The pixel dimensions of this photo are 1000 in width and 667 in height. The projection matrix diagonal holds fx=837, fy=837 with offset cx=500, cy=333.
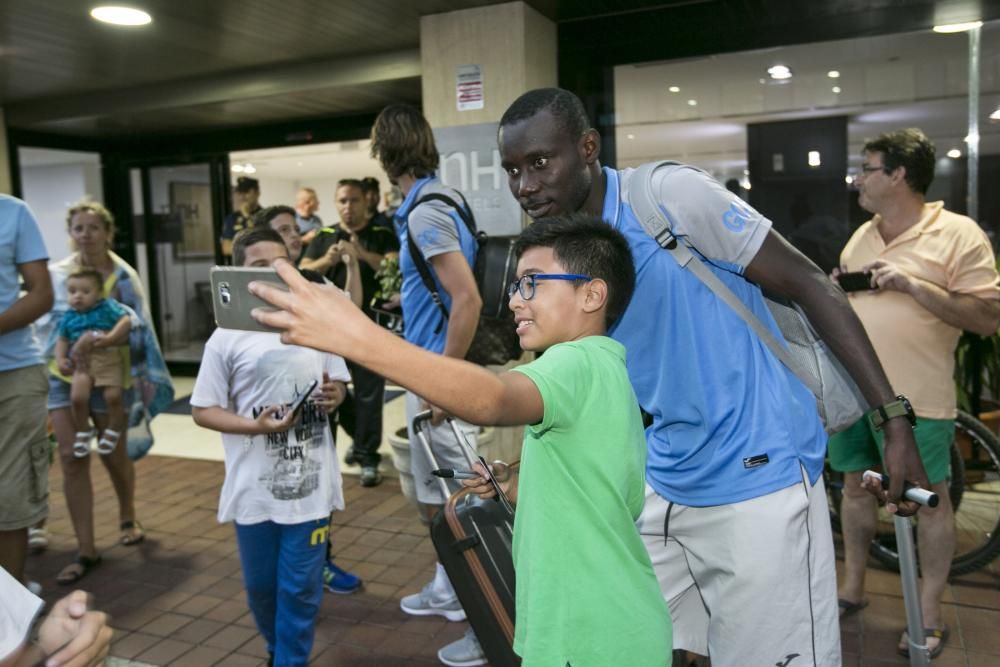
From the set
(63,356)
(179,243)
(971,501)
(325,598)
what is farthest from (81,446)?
(179,243)

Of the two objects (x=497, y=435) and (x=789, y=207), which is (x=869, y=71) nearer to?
(x=789, y=207)

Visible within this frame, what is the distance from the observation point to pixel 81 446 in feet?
15.0

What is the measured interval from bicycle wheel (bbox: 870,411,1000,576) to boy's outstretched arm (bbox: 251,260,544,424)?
3.42 m

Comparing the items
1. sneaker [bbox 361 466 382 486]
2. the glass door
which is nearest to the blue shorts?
sneaker [bbox 361 466 382 486]

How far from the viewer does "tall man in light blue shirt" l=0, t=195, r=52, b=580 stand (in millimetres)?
3631

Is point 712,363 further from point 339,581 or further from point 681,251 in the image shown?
point 339,581

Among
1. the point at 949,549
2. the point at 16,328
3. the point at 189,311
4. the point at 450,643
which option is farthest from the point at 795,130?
the point at 189,311

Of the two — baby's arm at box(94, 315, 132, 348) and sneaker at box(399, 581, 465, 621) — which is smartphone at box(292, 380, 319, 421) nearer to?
sneaker at box(399, 581, 465, 621)

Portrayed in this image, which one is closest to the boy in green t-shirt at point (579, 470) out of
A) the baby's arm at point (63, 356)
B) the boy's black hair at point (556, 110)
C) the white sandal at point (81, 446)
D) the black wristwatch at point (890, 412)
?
the boy's black hair at point (556, 110)

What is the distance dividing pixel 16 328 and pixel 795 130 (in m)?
4.87

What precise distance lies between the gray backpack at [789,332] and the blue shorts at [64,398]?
3870 mm

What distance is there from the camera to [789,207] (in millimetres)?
5828

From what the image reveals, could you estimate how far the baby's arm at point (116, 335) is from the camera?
15.0 feet

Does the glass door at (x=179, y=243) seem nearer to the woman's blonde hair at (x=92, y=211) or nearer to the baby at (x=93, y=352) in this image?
the woman's blonde hair at (x=92, y=211)
